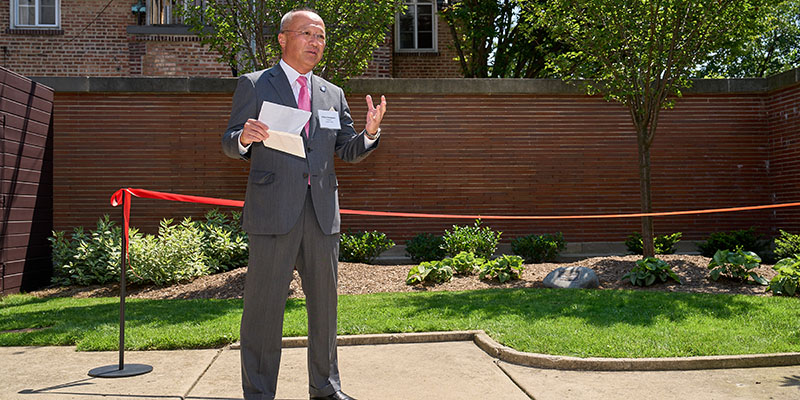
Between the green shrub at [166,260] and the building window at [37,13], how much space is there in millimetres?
9985

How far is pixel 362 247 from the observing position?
11.2 m

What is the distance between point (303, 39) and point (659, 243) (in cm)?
979

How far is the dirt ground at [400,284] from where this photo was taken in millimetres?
9031

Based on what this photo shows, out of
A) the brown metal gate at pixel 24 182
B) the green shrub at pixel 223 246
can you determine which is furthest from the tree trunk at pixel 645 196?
the brown metal gate at pixel 24 182

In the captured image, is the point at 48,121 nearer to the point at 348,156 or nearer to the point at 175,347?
the point at 175,347

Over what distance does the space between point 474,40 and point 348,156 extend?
14781mm

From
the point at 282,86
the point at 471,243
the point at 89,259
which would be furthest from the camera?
the point at 471,243

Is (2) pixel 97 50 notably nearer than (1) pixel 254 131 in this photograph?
No

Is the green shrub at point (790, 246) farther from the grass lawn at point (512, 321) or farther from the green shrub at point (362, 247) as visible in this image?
the green shrub at point (362, 247)

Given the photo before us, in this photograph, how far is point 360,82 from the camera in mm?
12453

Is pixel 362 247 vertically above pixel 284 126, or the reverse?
pixel 284 126

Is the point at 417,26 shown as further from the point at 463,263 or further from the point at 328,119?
the point at 328,119

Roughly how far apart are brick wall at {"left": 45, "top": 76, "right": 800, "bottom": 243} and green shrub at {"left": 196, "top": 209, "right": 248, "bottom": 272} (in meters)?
1.52

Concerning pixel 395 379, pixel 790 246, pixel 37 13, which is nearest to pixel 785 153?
pixel 790 246
